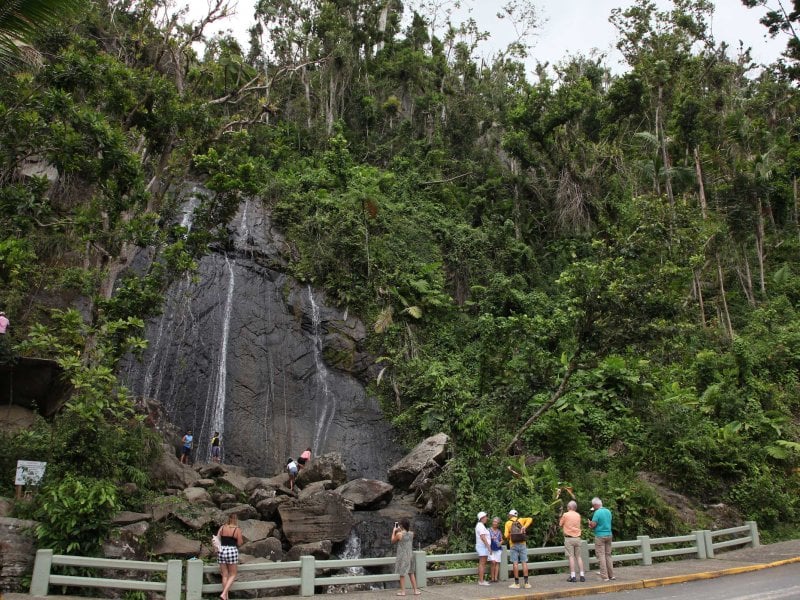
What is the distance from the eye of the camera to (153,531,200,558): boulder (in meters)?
11.2

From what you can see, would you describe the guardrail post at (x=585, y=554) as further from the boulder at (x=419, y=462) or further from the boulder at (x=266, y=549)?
the boulder at (x=419, y=462)

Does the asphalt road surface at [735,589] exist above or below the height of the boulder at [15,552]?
below

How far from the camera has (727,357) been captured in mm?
20000

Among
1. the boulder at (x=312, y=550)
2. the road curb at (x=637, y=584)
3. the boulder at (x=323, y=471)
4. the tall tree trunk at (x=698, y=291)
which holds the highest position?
the tall tree trunk at (x=698, y=291)

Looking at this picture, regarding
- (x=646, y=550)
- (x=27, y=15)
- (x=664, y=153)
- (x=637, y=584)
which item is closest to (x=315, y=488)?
(x=646, y=550)

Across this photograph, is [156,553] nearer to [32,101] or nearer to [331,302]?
[32,101]

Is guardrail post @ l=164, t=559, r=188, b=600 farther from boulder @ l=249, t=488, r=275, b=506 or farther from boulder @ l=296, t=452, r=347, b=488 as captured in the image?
boulder @ l=296, t=452, r=347, b=488

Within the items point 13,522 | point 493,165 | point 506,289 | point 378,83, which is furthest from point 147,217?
point 378,83

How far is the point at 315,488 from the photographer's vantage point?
54.0 ft

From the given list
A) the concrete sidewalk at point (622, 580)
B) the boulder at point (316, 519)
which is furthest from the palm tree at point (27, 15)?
the boulder at point (316, 519)

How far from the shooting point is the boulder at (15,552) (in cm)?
887

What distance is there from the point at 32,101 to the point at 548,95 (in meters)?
23.7

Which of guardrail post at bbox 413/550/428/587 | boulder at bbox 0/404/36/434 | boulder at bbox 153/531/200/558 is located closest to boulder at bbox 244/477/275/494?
boulder at bbox 153/531/200/558

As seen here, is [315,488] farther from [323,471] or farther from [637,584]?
[637,584]
